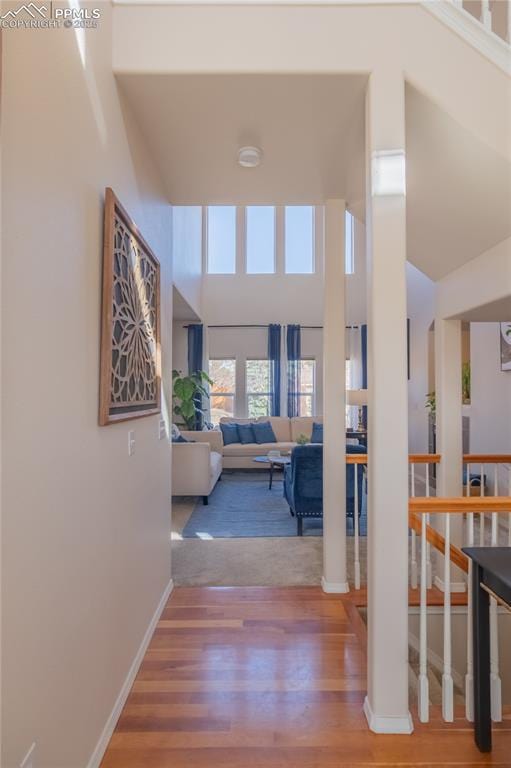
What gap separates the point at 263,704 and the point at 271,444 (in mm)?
5494

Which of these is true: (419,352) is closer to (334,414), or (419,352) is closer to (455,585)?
(455,585)

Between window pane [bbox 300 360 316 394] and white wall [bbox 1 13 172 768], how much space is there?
21.8 feet

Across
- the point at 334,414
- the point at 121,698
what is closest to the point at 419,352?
the point at 334,414

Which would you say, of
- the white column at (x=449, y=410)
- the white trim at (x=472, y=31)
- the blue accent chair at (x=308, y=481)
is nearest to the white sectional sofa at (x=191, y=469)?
the blue accent chair at (x=308, y=481)

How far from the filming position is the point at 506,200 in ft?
6.95

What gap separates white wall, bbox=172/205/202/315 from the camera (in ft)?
18.2

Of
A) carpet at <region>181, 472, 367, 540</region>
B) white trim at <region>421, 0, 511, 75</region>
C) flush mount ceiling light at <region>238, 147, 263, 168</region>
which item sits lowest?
carpet at <region>181, 472, 367, 540</region>


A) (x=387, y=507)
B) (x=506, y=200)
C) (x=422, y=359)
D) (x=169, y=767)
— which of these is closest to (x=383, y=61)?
(x=506, y=200)

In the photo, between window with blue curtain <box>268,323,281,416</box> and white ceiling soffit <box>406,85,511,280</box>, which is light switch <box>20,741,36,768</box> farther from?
window with blue curtain <box>268,323,281,416</box>

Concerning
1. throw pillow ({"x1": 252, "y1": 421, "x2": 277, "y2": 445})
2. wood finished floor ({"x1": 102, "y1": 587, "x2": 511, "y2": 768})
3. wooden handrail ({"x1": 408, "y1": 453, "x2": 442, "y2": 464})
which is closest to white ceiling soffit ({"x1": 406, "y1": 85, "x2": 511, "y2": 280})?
wooden handrail ({"x1": 408, "y1": 453, "x2": 442, "y2": 464})

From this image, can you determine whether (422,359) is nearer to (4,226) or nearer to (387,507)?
(387,507)

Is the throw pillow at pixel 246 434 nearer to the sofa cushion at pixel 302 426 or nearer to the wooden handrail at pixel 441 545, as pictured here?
the sofa cushion at pixel 302 426

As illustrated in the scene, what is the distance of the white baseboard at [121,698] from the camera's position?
4.91 ft

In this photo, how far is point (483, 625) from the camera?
5.34 feet
